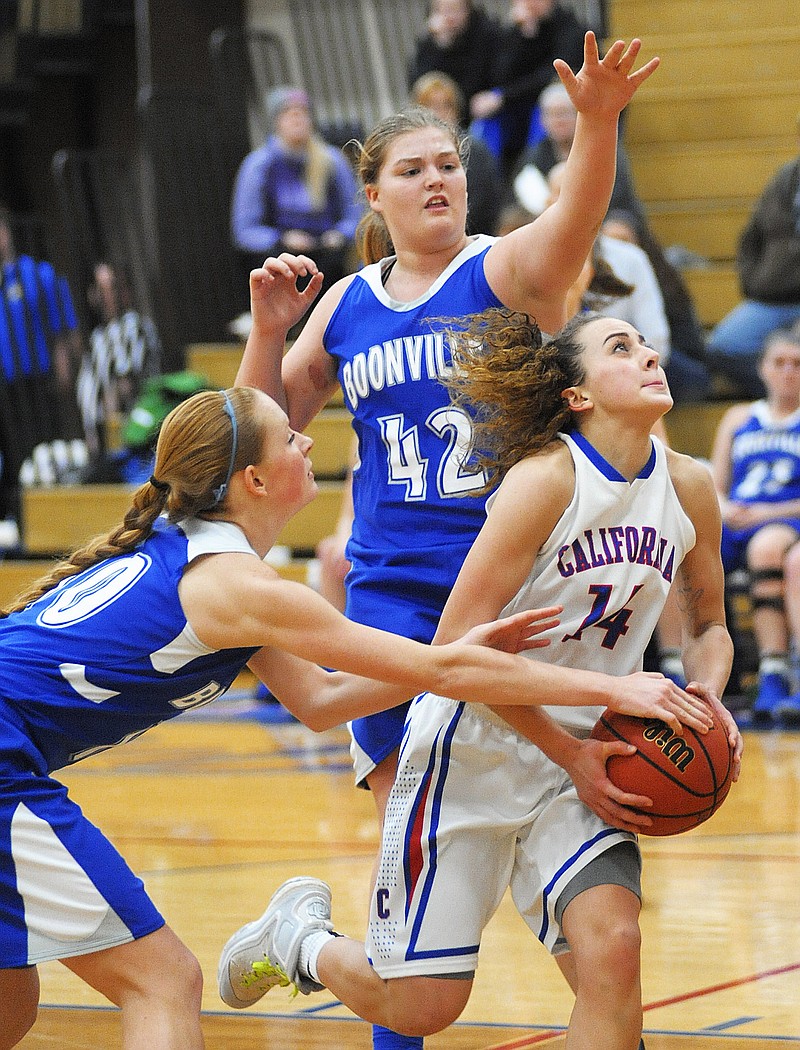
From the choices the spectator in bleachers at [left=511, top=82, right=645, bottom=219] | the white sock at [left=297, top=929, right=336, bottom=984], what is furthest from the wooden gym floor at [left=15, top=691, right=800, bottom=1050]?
the spectator in bleachers at [left=511, top=82, right=645, bottom=219]

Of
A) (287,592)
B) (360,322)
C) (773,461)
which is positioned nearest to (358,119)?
(773,461)

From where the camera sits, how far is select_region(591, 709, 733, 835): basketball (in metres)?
2.77

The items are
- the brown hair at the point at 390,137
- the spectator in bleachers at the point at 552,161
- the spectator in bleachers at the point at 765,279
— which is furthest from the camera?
the spectator in bleachers at the point at 765,279

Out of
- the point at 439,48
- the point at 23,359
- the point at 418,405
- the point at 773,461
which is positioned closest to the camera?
the point at 418,405

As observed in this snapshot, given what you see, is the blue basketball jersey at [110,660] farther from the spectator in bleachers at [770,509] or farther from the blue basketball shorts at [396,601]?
the spectator in bleachers at [770,509]

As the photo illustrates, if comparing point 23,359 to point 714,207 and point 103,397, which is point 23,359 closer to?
point 103,397

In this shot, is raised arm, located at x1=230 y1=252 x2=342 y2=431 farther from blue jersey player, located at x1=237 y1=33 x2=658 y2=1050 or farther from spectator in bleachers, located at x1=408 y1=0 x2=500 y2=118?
spectator in bleachers, located at x1=408 y1=0 x2=500 y2=118

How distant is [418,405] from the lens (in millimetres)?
3250

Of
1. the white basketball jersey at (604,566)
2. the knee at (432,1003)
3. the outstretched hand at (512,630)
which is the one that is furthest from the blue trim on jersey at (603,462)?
the knee at (432,1003)

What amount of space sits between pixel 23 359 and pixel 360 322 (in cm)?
748

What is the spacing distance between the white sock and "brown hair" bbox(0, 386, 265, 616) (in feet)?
2.81

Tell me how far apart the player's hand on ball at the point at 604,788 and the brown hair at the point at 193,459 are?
2.42ft

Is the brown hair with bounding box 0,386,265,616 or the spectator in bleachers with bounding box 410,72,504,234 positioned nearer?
the brown hair with bounding box 0,386,265,616

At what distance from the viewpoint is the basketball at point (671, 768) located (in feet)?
9.09
